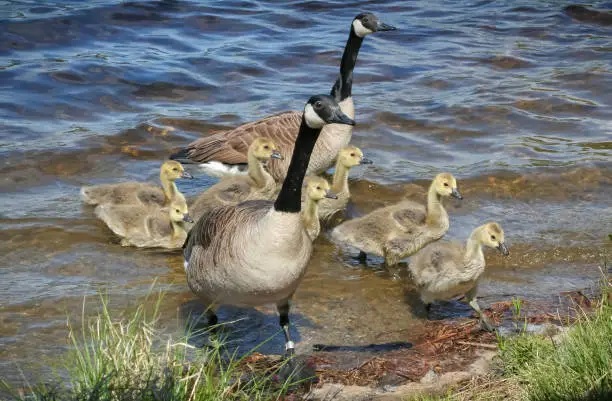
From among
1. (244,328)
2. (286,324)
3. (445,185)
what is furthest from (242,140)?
(286,324)

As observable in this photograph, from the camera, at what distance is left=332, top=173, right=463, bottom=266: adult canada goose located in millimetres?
7836

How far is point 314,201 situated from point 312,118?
2466 mm

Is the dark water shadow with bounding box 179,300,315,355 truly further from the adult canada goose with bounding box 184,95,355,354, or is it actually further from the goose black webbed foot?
the goose black webbed foot

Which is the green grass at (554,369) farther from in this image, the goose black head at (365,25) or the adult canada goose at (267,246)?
the goose black head at (365,25)

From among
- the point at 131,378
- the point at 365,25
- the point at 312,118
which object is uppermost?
the point at 312,118

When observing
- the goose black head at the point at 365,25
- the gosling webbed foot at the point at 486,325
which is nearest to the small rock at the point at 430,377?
the gosling webbed foot at the point at 486,325

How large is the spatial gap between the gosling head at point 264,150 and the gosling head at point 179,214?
1.28 metres

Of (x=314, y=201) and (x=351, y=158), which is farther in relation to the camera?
(x=351, y=158)

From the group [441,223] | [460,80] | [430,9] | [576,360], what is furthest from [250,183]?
[430,9]

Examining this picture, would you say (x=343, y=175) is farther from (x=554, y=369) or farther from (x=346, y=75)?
(x=554, y=369)

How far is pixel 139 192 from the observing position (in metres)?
8.87

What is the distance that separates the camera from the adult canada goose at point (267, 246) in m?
5.59

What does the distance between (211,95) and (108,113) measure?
1.72 meters

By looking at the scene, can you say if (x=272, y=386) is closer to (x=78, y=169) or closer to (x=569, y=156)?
(x=78, y=169)
